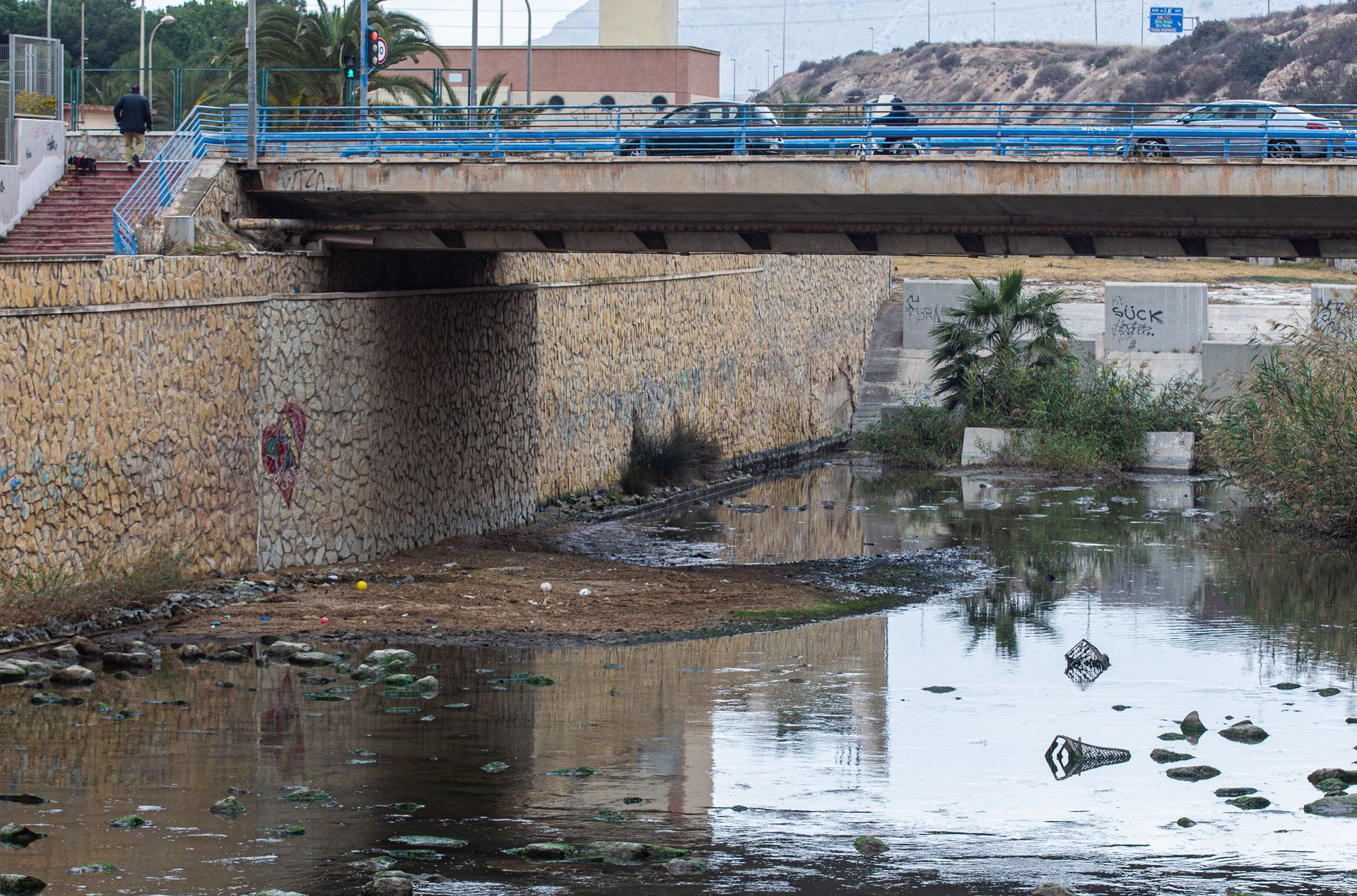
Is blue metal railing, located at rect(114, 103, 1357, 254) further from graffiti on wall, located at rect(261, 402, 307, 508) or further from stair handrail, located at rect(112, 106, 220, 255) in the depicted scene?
graffiti on wall, located at rect(261, 402, 307, 508)

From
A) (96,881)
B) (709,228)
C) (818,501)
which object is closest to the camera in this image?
(96,881)

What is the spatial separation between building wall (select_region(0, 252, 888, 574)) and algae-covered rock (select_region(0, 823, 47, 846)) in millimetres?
6595

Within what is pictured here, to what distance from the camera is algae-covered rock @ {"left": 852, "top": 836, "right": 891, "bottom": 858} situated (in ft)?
38.5

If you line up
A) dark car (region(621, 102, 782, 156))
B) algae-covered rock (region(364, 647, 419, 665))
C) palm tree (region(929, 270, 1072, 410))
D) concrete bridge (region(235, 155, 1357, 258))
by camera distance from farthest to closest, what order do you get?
palm tree (region(929, 270, 1072, 410)) → dark car (region(621, 102, 782, 156)) → concrete bridge (region(235, 155, 1357, 258)) → algae-covered rock (region(364, 647, 419, 665))

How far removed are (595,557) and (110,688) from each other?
10.6 metres

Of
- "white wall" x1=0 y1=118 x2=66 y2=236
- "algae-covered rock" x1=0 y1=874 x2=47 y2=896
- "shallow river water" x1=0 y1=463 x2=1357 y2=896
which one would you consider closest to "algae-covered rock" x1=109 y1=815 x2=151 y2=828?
"shallow river water" x1=0 y1=463 x2=1357 y2=896

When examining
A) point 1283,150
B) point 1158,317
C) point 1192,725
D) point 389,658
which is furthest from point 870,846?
point 1158,317

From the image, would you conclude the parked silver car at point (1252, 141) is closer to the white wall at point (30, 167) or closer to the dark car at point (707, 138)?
the dark car at point (707, 138)

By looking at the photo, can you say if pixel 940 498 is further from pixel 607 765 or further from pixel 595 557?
pixel 607 765

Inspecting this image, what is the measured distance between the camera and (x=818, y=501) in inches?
1319

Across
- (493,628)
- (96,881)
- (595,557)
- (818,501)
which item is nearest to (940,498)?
(818,501)

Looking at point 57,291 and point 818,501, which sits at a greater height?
point 57,291

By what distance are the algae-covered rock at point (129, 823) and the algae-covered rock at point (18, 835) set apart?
0.49 m

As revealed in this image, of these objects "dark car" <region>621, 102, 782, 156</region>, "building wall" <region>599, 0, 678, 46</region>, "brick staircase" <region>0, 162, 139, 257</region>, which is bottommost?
"brick staircase" <region>0, 162, 139, 257</region>
